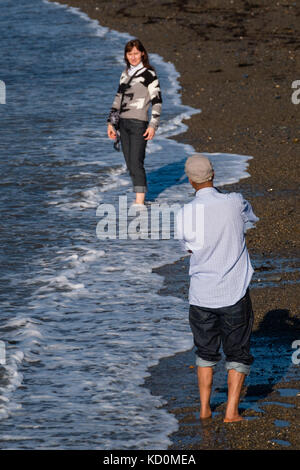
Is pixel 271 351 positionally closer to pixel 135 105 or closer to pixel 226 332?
pixel 226 332

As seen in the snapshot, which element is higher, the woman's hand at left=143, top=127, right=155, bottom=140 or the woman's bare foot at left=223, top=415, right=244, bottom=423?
the woman's hand at left=143, top=127, right=155, bottom=140

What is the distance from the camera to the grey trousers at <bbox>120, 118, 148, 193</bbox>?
33.4 feet

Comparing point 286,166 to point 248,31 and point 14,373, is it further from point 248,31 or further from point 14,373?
point 248,31

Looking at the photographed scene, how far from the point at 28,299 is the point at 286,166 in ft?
18.8

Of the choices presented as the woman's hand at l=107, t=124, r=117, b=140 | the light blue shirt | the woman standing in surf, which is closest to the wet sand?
the light blue shirt

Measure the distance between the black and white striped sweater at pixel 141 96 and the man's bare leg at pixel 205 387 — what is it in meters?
5.18

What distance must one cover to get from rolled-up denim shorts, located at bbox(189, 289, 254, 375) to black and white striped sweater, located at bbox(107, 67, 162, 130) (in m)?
5.12

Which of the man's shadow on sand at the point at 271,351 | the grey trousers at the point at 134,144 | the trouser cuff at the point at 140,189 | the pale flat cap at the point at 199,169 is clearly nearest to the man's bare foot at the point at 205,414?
the man's shadow on sand at the point at 271,351

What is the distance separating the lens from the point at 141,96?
10070 millimetres

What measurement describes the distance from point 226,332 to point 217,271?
1.25 ft

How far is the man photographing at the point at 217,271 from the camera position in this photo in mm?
5102

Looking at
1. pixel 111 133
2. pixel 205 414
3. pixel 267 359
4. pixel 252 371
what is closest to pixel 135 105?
pixel 111 133

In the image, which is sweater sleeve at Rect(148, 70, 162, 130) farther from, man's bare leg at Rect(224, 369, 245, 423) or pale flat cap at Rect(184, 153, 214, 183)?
man's bare leg at Rect(224, 369, 245, 423)

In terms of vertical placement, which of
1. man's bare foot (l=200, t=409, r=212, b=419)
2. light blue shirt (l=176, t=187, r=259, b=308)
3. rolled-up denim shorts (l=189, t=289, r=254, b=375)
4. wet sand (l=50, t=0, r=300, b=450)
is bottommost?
wet sand (l=50, t=0, r=300, b=450)
